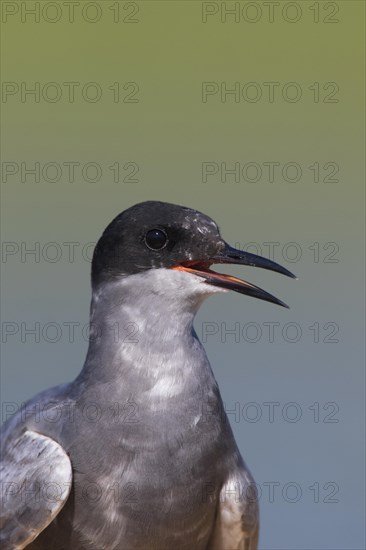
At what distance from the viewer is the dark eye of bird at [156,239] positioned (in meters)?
2.86

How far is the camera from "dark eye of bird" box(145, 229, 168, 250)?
2.86 meters

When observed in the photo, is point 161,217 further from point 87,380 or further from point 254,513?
point 254,513

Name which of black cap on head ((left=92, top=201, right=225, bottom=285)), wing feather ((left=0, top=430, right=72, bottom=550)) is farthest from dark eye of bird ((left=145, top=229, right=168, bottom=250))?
wing feather ((left=0, top=430, right=72, bottom=550))

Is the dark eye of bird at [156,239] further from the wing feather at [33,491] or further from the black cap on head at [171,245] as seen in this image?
the wing feather at [33,491]

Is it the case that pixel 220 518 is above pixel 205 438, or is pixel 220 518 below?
below

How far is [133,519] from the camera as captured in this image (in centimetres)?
284

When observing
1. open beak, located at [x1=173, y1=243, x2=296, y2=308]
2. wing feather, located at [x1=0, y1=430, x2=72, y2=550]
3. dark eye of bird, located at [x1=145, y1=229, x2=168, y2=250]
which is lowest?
wing feather, located at [x1=0, y1=430, x2=72, y2=550]

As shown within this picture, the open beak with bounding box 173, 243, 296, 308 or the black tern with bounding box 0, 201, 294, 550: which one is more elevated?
the open beak with bounding box 173, 243, 296, 308

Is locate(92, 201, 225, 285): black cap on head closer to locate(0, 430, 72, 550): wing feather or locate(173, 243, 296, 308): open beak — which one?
locate(173, 243, 296, 308): open beak

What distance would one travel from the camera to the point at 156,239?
286 centimetres

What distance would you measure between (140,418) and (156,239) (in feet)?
1.65

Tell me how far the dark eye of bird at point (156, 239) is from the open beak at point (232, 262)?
0.08 meters

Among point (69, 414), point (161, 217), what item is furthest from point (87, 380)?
point (161, 217)

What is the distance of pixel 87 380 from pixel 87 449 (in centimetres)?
21
